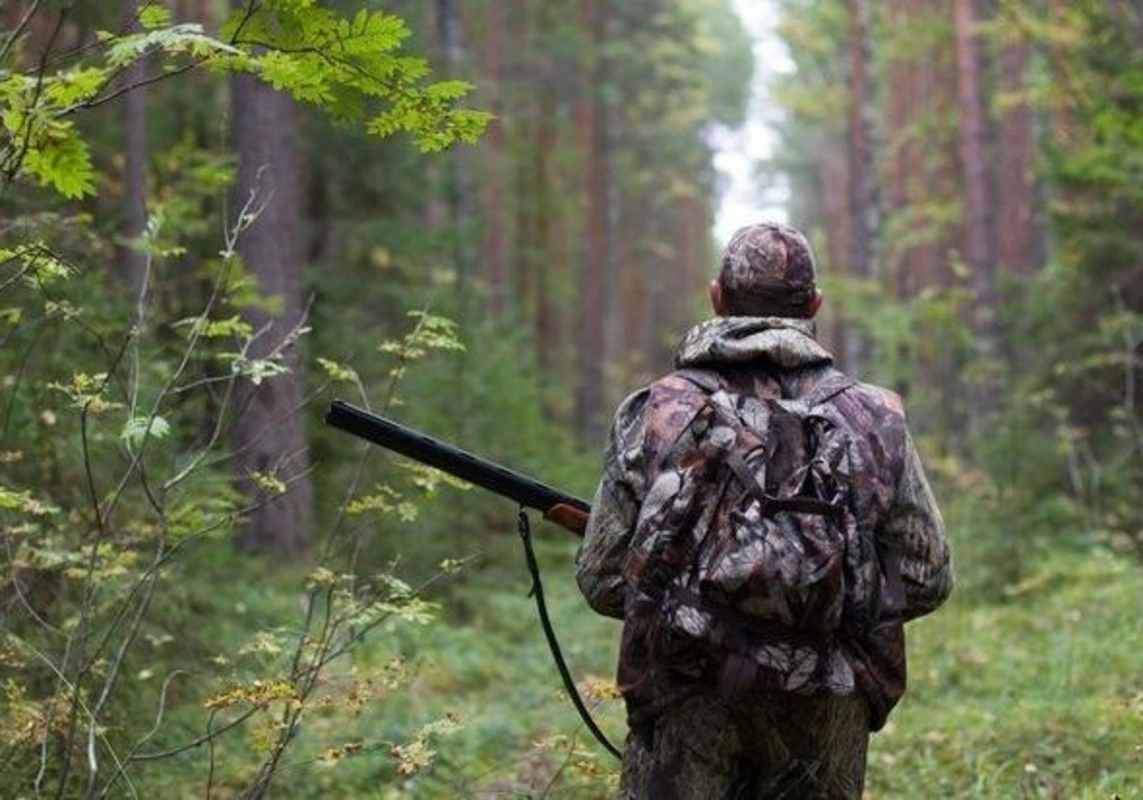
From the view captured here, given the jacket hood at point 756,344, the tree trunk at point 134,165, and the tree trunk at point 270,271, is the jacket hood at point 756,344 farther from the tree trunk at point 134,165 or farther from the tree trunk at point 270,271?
the tree trunk at point 134,165

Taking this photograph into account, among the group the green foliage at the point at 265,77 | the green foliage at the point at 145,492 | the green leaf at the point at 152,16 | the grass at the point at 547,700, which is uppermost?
the green leaf at the point at 152,16

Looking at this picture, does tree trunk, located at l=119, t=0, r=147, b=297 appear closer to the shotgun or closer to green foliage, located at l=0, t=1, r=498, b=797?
green foliage, located at l=0, t=1, r=498, b=797

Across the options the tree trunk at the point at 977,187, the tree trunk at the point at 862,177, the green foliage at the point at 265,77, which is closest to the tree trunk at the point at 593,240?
the tree trunk at the point at 862,177

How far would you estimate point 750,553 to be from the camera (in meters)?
3.05

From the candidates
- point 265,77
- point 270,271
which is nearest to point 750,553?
point 265,77

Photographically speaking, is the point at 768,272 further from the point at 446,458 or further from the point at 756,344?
the point at 446,458

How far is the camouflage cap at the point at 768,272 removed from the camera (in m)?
3.46

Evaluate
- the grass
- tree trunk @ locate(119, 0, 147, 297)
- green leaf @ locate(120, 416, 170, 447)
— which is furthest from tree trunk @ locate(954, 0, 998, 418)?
green leaf @ locate(120, 416, 170, 447)

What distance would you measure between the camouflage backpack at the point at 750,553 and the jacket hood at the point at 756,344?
0.34 feet

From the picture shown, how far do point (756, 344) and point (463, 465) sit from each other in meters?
1.18

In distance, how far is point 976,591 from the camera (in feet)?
39.6

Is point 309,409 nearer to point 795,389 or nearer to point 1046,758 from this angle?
point 1046,758

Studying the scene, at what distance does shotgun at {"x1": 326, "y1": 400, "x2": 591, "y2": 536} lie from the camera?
13.2ft

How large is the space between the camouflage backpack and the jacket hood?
0.10 meters
